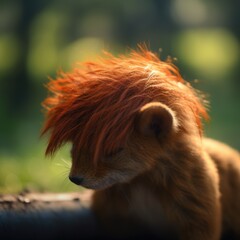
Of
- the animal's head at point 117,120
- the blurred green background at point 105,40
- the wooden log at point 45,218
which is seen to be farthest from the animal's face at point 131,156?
the blurred green background at point 105,40

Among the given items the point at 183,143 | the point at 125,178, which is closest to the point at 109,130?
the point at 125,178

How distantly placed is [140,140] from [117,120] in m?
0.08

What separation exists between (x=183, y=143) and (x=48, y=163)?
220 cm

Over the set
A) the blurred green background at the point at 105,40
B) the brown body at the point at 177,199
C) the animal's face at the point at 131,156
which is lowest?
the blurred green background at the point at 105,40

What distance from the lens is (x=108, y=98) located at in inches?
53.6

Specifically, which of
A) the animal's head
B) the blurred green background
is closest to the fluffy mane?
the animal's head

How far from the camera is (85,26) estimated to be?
6.32 metres

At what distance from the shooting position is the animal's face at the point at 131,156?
134cm

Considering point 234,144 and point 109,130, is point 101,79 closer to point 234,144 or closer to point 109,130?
point 109,130

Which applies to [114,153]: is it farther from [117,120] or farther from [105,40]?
[105,40]

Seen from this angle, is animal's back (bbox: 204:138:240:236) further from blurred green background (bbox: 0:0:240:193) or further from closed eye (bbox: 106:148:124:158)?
blurred green background (bbox: 0:0:240:193)

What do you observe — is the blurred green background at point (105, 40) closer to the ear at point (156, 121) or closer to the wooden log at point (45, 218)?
the wooden log at point (45, 218)

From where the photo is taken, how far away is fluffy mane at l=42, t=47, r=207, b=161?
1.33 meters

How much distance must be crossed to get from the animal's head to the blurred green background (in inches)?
136
